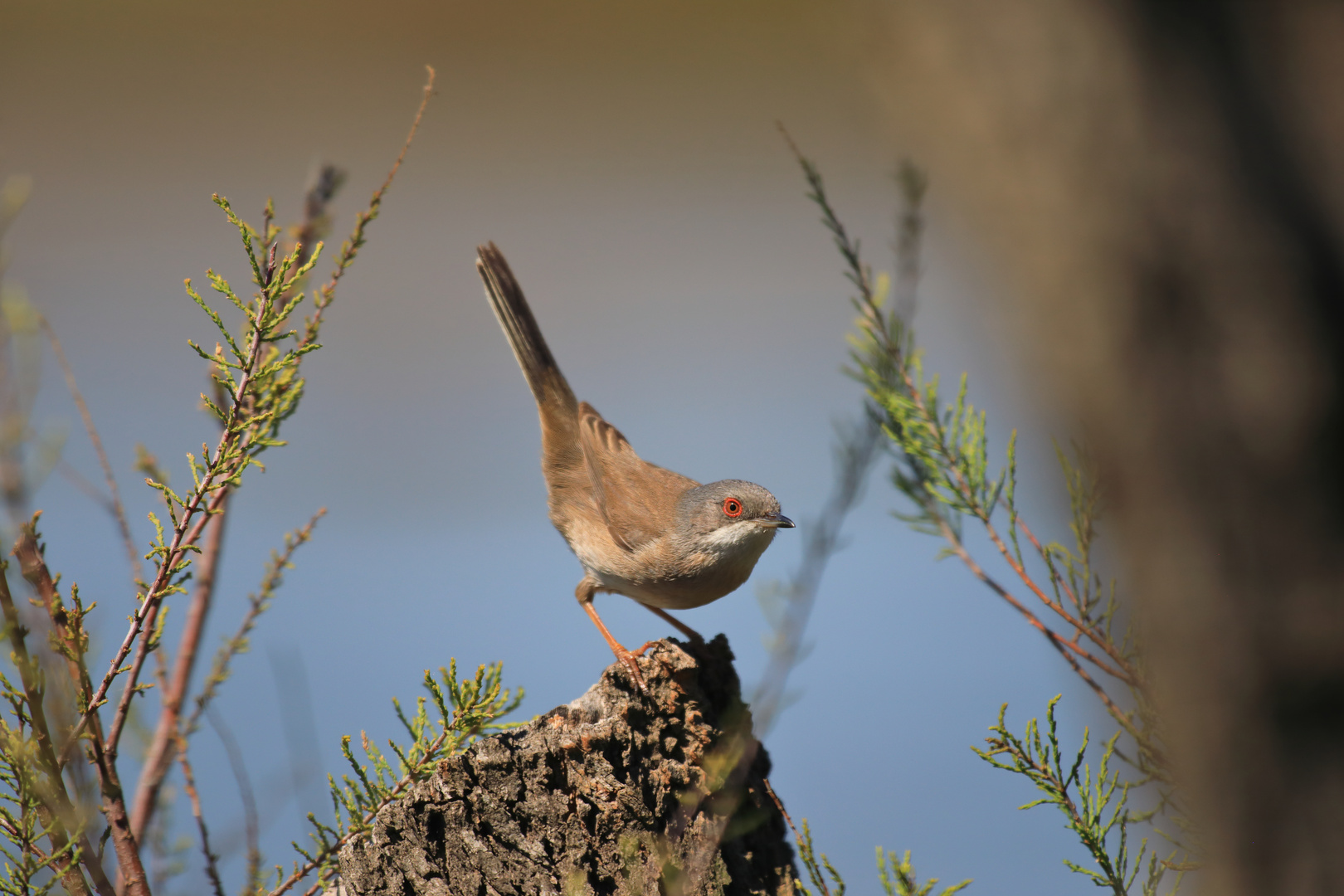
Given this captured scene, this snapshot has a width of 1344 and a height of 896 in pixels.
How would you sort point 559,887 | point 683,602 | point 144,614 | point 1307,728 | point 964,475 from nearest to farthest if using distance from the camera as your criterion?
point 1307,728 < point 144,614 < point 559,887 < point 964,475 < point 683,602

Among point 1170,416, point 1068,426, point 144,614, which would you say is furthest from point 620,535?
point 1170,416

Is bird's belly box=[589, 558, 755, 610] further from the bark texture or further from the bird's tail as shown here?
the bark texture

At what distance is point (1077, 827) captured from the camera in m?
2.10

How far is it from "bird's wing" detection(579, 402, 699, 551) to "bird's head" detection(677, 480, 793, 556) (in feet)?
0.44

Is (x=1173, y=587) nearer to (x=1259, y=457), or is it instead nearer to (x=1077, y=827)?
(x=1259, y=457)

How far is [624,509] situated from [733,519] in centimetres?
66

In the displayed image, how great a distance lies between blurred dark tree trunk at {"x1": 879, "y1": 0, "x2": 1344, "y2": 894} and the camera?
3.83 feet

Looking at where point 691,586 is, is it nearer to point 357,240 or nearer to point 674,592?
point 674,592

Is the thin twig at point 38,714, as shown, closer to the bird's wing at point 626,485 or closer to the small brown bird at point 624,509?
the small brown bird at point 624,509

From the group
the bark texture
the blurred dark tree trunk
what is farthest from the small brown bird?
the blurred dark tree trunk

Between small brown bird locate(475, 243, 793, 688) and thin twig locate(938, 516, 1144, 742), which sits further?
small brown bird locate(475, 243, 793, 688)

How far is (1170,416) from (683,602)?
11.3 feet

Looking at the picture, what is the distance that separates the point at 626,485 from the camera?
5.00 meters

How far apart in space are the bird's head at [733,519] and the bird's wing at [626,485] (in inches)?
5.3
